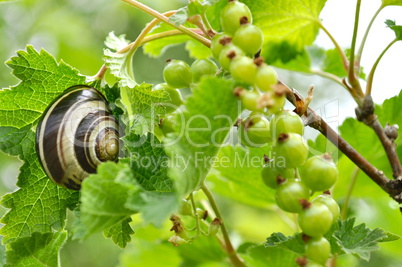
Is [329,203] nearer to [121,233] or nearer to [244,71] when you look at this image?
[244,71]

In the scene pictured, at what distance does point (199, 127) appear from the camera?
0.79m

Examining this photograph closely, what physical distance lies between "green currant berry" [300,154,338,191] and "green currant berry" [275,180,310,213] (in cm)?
2

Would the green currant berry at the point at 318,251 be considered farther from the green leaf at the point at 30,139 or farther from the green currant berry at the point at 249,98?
the green leaf at the point at 30,139

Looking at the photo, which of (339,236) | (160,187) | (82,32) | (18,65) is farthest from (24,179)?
(82,32)

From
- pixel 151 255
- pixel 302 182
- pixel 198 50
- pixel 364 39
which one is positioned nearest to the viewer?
pixel 302 182

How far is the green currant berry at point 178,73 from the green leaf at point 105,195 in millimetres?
237

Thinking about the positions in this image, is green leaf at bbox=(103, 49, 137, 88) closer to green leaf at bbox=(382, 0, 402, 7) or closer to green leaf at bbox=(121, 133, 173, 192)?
green leaf at bbox=(121, 133, 173, 192)

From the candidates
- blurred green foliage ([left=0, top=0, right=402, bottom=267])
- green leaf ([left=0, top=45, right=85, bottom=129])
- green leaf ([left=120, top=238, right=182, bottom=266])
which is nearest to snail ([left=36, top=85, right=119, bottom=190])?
green leaf ([left=0, top=45, right=85, bottom=129])

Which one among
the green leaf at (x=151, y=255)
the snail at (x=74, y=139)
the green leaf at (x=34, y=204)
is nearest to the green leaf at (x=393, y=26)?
the snail at (x=74, y=139)

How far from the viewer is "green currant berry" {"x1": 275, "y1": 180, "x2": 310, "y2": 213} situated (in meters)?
0.78

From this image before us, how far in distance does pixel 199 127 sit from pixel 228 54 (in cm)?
13

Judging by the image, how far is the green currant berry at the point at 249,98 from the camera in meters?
0.74

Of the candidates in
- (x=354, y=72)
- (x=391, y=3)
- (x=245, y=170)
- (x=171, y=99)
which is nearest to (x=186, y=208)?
(x=171, y=99)

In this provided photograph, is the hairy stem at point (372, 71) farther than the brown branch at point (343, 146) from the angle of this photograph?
Yes
